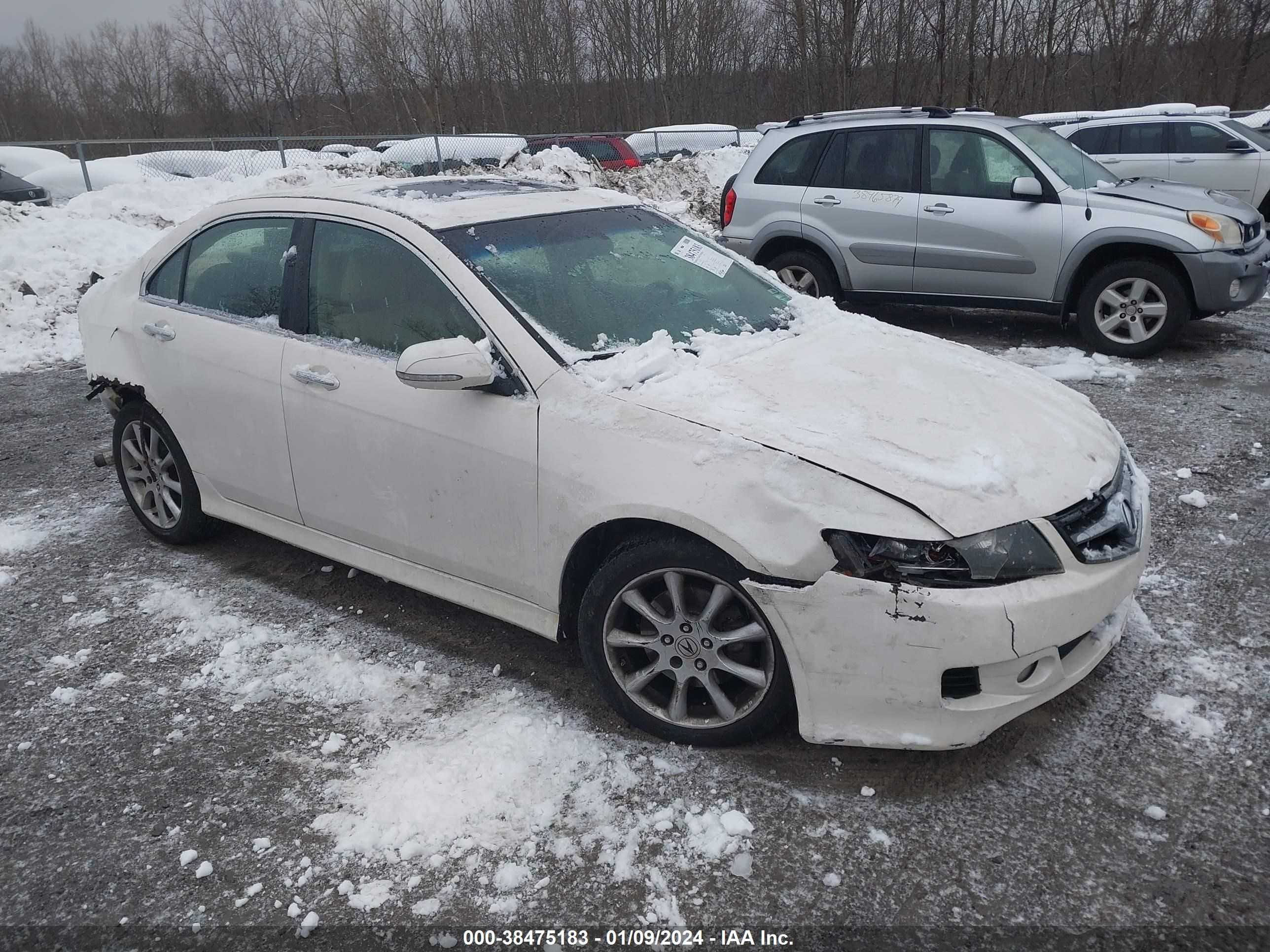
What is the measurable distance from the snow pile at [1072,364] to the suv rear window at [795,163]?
2366mm

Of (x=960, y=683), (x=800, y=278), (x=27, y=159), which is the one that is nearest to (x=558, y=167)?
(x=27, y=159)

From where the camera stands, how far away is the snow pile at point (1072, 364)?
22.3 ft

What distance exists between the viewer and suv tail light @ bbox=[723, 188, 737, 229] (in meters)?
8.59

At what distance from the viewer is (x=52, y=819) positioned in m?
2.77

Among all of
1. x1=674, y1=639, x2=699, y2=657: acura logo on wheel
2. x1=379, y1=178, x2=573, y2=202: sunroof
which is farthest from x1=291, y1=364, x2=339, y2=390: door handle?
x1=674, y1=639, x2=699, y2=657: acura logo on wheel

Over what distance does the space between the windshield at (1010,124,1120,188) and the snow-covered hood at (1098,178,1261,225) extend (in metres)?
0.17

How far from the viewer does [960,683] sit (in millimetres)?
2557

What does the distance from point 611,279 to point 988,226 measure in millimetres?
4998

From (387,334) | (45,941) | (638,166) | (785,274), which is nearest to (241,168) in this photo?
(638,166)

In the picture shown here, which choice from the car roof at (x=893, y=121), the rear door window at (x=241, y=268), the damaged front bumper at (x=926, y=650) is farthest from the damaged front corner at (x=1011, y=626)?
the car roof at (x=893, y=121)

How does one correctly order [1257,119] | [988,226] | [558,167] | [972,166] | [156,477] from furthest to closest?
[558,167] < [1257,119] < [972,166] < [988,226] < [156,477]

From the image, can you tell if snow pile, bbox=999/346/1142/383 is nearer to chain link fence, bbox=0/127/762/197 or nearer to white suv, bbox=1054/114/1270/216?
white suv, bbox=1054/114/1270/216

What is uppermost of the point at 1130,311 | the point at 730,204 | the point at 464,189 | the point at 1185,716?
the point at 464,189

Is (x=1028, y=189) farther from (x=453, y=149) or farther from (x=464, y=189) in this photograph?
(x=453, y=149)
